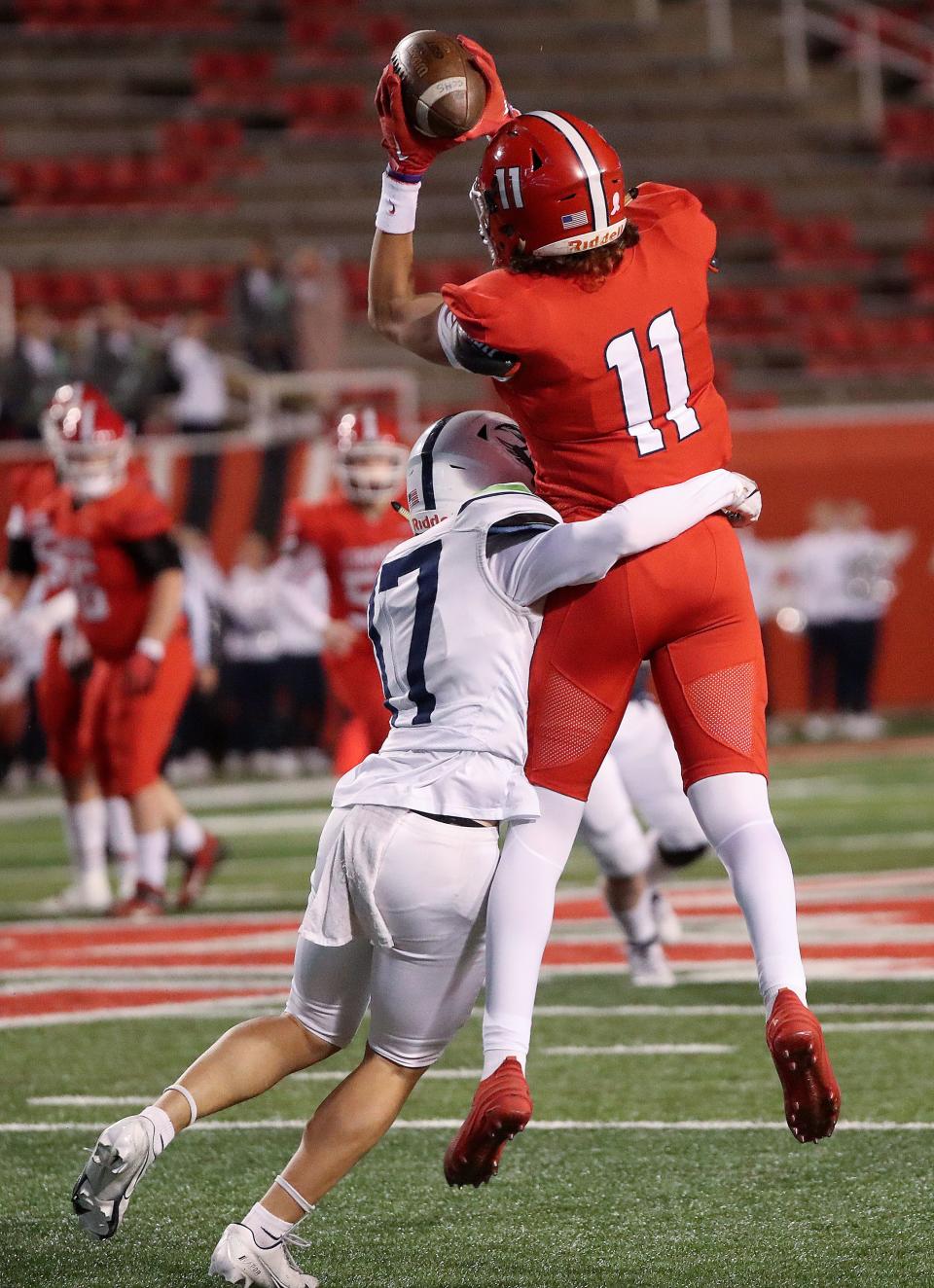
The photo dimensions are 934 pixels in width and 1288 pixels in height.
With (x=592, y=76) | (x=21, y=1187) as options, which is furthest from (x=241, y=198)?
(x=21, y=1187)

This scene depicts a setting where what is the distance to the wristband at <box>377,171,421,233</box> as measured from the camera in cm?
376

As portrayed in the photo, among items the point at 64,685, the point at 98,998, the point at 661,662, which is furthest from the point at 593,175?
the point at 64,685

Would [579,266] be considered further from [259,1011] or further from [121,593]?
[121,593]

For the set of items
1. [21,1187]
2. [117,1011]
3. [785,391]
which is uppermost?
[21,1187]

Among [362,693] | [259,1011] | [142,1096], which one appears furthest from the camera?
[362,693]

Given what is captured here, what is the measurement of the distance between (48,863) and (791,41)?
13.5 meters

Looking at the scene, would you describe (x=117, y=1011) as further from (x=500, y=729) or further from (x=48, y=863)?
(x=48, y=863)

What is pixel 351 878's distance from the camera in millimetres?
3094

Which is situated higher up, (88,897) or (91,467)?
(91,467)

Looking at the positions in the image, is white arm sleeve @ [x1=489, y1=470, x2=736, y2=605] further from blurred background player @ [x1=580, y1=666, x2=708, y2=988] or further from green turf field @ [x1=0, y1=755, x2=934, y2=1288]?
blurred background player @ [x1=580, y1=666, x2=708, y2=988]

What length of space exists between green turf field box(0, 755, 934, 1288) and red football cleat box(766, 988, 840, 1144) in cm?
22

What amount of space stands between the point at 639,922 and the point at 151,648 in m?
2.42

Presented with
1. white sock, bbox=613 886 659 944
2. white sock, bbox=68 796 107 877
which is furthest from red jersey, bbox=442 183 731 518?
white sock, bbox=68 796 107 877

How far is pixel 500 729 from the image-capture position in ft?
10.4
